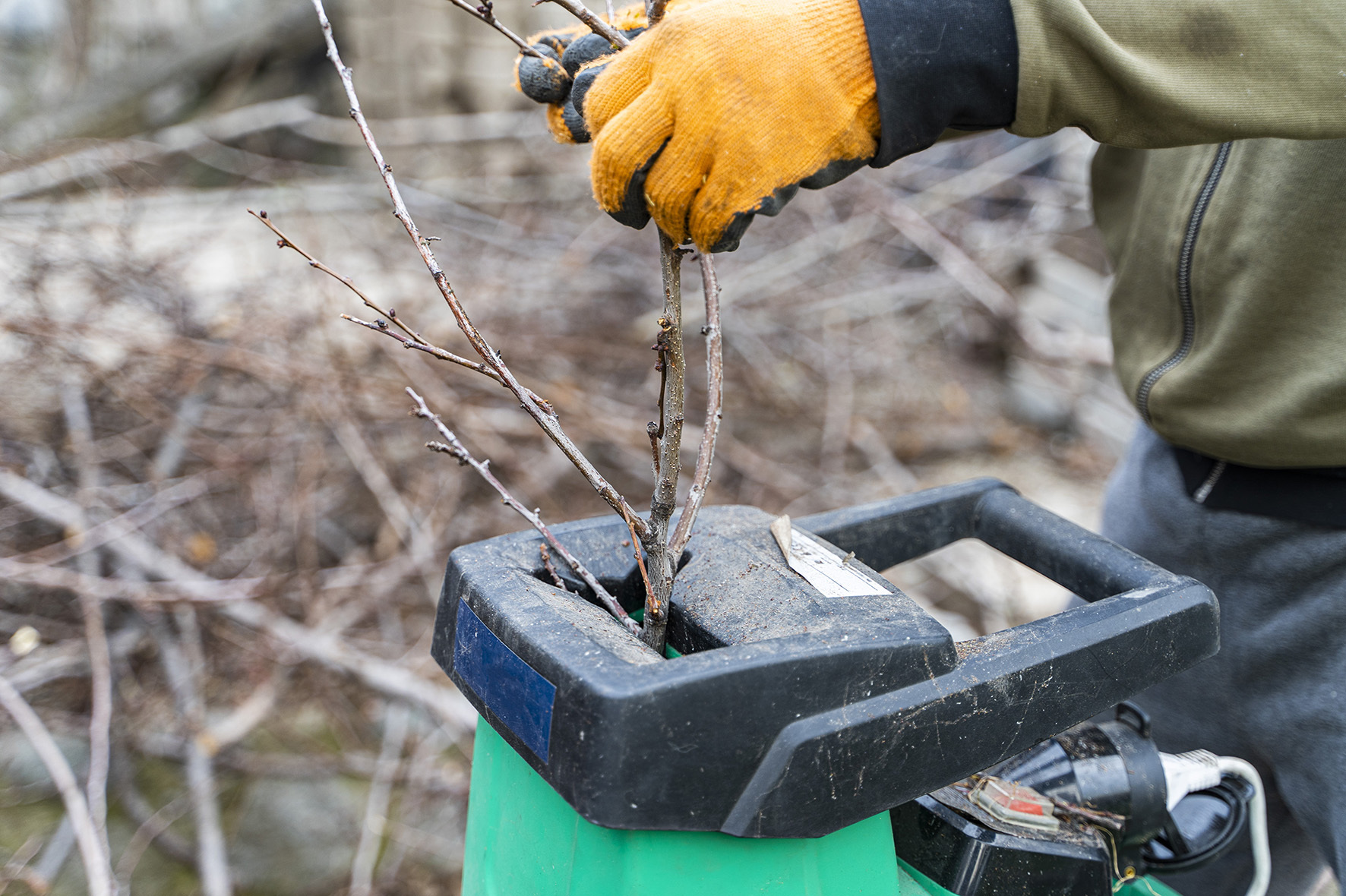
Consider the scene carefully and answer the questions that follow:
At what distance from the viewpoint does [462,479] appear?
2.63m

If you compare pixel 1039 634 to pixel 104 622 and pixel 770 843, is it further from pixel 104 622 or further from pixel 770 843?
pixel 104 622

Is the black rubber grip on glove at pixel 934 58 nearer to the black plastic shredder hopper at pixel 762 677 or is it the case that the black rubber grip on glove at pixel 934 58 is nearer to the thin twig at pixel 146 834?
the black plastic shredder hopper at pixel 762 677

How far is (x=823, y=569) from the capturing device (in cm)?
84

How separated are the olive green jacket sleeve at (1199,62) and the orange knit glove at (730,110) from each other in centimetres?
16

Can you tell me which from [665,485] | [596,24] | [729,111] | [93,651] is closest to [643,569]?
[665,485]

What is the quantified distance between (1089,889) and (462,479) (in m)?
2.07

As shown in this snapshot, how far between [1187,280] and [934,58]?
58 centimetres

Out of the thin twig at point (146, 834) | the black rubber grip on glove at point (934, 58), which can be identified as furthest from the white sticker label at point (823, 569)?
the thin twig at point (146, 834)

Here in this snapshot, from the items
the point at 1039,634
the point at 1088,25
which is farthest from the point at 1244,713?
the point at 1088,25

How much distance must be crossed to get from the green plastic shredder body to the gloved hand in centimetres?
48

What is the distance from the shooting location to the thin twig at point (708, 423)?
860 mm

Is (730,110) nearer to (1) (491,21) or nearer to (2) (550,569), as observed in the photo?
(1) (491,21)

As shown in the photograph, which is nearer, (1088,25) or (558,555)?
(1088,25)

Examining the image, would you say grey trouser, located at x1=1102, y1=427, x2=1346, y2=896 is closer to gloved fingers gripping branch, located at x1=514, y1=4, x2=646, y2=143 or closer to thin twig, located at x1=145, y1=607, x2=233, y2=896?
gloved fingers gripping branch, located at x1=514, y1=4, x2=646, y2=143
